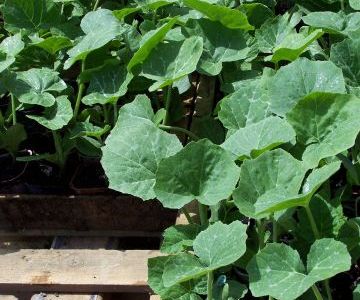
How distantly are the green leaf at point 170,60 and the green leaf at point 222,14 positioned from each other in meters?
0.08

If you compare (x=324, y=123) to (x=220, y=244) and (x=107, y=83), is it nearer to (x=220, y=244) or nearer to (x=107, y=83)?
(x=220, y=244)

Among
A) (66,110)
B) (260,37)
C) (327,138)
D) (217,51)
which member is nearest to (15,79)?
(66,110)

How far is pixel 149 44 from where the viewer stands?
1.77 metres

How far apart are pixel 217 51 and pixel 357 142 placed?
444 mm

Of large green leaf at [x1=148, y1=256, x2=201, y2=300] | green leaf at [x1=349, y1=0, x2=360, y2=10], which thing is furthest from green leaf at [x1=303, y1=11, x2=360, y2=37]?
large green leaf at [x1=148, y1=256, x2=201, y2=300]

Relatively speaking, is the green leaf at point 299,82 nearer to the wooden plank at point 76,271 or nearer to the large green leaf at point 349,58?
the large green leaf at point 349,58

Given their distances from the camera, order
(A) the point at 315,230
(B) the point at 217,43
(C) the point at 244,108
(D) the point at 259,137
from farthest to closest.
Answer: (B) the point at 217,43, (C) the point at 244,108, (D) the point at 259,137, (A) the point at 315,230

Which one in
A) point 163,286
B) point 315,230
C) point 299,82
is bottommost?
point 163,286

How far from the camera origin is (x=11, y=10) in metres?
2.12

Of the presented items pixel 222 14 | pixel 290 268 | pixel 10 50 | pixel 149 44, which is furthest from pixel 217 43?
pixel 290 268

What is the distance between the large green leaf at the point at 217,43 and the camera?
1.84 m

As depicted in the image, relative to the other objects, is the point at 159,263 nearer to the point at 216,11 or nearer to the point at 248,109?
the point at 248,109

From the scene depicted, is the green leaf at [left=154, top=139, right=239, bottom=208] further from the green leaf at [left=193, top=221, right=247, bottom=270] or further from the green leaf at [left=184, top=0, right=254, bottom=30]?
the green leaf at [left=184, top=0, right=254, bottom=30]

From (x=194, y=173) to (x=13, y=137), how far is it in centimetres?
69
